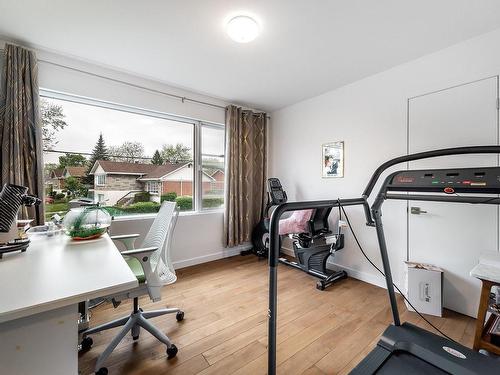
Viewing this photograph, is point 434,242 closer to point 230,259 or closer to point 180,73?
point 230,259

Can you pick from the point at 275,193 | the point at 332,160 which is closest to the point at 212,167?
the point at 275,193

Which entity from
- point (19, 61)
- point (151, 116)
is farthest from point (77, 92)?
point (151, 116)

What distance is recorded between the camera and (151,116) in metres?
3.05

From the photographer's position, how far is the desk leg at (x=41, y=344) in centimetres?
77

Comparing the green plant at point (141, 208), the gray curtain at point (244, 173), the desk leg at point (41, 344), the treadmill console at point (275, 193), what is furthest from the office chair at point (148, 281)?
the treadmill console at point (275, 193)

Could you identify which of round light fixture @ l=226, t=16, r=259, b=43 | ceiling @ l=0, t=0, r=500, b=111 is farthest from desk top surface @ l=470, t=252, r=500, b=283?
round light fixture @ l=226, t=16, r=259, b=43

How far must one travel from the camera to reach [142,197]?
2.98m

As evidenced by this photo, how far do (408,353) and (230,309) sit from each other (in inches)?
54.6

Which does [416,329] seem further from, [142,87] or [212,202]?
[142,87]

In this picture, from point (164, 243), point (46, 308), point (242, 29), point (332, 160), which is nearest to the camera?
point (46, 308)

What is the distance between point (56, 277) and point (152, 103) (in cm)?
243

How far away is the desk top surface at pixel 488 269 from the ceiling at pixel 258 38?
5.96ft

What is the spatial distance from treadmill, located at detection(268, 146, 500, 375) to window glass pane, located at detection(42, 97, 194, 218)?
8.12 feet

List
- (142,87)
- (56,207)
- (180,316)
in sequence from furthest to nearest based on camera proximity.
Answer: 1. (142,87)
2. (56,207)
3. (180,316)
